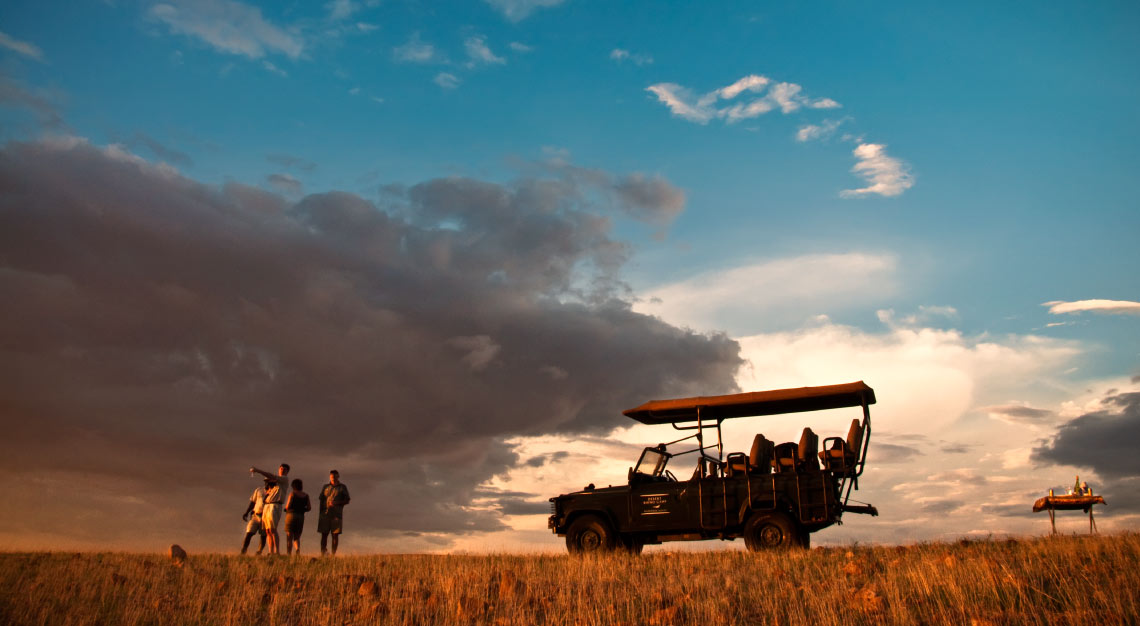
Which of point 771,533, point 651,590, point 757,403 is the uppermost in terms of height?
point 757,403

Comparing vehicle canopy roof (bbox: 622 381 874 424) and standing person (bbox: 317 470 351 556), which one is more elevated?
vehicle canopy roof (bbox: 622 381 874 424)

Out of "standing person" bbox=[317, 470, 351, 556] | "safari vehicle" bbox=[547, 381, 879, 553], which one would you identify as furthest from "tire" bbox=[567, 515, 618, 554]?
"standing person" bbox=[317, 470, 351, 556]

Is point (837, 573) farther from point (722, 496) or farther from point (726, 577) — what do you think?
point (722, 496)

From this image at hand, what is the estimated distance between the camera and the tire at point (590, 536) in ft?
57.1

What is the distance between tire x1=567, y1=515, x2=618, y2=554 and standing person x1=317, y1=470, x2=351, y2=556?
5.92 meters

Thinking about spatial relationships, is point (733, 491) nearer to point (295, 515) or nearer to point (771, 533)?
point (771, 533)

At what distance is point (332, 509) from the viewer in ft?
65.7

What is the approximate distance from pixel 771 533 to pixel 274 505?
11.4 meters

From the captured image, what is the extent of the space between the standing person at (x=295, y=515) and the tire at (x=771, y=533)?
34.2ft

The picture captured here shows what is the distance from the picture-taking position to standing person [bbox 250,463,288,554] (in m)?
19.5

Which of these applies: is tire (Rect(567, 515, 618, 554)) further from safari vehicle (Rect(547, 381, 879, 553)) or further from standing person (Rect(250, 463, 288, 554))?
standing person (Rect(250, 463, 288, 554))

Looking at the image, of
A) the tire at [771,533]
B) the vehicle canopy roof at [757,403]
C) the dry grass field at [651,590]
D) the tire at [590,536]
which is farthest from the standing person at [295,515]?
the tire at [771,533]

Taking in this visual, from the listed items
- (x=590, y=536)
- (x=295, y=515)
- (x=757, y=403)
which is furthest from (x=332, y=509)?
(x=757, y=403)

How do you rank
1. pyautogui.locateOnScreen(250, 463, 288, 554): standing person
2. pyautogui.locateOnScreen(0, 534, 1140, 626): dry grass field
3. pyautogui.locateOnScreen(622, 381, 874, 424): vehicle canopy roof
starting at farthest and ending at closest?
pyautogui.locateOnScreen(250, 463, 288, 554): standing person
pyautogui.locateOnScreen(622, 381, 874, 424): vehicle canopy roof
pyautogui.locateOnScreen(0, 534, 1140, 626): dry grass field
